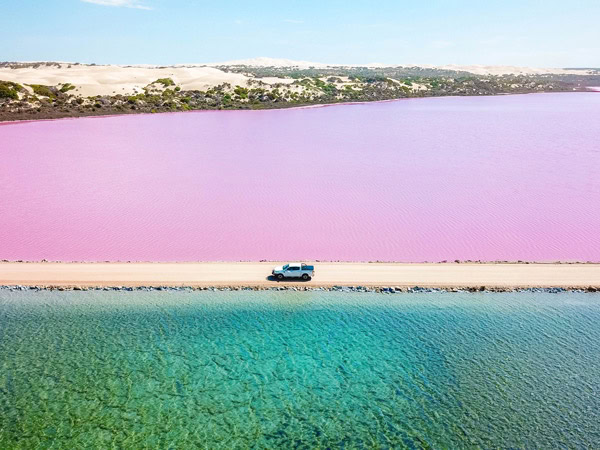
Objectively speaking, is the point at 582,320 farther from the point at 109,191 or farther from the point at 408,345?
the point at 109,191

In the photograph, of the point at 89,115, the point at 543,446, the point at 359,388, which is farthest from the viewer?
the point at 89,115

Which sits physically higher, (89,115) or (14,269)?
(89,115)

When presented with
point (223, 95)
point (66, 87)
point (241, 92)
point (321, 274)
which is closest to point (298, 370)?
point (321, 274)

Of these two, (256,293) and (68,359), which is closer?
(68,359)

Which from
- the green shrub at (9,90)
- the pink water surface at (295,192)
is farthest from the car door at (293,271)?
the green shrub at (9,90)

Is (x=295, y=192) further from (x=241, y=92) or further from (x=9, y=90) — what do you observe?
(x=241, y=92)

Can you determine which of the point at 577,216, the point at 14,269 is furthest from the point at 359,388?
the point at 577,216

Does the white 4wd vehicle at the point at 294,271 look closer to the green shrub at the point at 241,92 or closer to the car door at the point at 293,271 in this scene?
the car door at the point at 293,271

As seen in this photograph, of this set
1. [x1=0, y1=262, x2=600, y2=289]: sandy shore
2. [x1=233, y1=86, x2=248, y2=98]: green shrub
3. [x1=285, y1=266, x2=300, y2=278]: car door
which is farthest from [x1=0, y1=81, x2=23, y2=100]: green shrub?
[x1=285, y1=266, x2=300, y2=278]: car door
